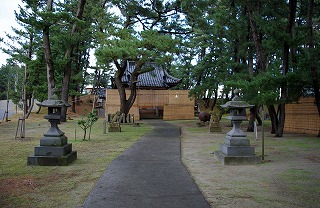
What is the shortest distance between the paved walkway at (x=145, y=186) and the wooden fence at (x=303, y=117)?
10.9 meters

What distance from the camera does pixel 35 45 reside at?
26.1m

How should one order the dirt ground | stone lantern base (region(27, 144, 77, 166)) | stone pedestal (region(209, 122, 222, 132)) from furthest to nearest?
stone pedestal (region(209, 122, 222, 132)), stone lantern base (region(27, 144, 77, 166)), the dirt ground

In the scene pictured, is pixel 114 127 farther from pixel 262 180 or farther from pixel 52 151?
pixel 262 180

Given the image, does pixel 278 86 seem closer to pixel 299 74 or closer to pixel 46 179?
pixel 299 74

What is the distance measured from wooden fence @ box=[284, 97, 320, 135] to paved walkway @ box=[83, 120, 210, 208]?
1088 cm

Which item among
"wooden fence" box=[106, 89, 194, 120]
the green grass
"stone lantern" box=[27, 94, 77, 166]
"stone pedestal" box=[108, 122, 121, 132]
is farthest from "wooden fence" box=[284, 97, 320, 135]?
"stone lantern" box=[27, 94, 77, 166]

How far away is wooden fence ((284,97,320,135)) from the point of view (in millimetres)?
15362

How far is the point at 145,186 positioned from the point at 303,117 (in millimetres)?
14234

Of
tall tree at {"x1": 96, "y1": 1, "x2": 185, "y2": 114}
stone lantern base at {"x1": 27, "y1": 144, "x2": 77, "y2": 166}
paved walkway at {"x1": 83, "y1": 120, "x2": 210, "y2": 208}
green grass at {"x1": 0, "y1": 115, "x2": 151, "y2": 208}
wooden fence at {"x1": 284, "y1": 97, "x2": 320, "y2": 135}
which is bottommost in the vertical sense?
green grass at {"x1": 0, "y1": 115, "x2": 151, "y2": 208}

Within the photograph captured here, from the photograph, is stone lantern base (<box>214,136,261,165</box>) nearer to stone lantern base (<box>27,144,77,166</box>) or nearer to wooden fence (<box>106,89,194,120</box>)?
stone lantern base (<box>27,144,77,166</box>)

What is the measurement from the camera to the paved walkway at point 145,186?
4.00 m

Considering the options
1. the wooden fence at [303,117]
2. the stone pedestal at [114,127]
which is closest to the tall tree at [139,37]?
the stone pedestal at [114,127]

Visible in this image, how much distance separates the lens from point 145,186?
484 centimetres

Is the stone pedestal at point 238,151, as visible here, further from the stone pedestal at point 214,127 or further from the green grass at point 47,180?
the stone pedestal at point 214,127
